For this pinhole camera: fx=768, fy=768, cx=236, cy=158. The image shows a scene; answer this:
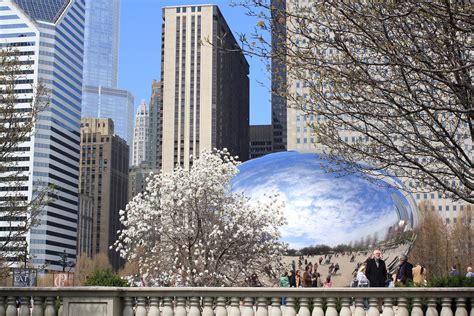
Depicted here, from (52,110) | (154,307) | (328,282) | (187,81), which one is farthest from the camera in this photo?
(187,81)

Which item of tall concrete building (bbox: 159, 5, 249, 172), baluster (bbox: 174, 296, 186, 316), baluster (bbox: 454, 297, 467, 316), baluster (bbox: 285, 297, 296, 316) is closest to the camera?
baluster (bbox: 454, 297, 467, 316)

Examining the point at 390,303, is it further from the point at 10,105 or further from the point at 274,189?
the point at 274,189

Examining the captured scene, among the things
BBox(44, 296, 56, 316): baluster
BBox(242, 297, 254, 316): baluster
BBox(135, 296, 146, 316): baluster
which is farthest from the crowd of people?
BBox(44, 296, 56, 316): baluster

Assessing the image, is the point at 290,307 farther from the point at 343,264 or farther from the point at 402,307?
the point at 343,264

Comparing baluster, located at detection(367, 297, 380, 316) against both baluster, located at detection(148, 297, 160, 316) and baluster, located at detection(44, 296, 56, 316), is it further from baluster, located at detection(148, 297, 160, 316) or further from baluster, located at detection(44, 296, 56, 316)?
baluster, located at detection(44, 296, 56, 316)

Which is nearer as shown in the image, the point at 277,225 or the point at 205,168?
the point at 277,225

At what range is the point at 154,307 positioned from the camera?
15375mm

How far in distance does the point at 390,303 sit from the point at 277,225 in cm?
1471

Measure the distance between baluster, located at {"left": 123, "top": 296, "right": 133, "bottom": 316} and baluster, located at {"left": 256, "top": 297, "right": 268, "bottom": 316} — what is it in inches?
102

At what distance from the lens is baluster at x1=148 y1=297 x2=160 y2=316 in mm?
15320

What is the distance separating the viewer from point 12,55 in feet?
75.9

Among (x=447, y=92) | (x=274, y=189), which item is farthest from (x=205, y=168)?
(x=447, y=92)

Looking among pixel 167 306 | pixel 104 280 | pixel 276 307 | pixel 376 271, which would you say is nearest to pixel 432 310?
pixel 276 307

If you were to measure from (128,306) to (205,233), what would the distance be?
1473 centimetres
